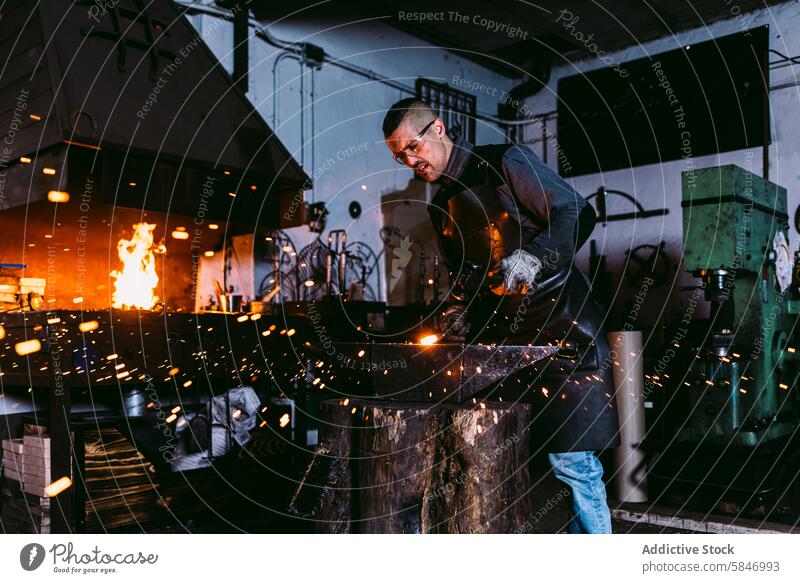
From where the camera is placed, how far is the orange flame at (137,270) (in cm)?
447

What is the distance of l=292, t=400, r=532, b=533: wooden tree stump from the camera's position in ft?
7.29

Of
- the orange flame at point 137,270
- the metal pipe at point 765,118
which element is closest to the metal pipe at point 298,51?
the orange flame at point 137,270

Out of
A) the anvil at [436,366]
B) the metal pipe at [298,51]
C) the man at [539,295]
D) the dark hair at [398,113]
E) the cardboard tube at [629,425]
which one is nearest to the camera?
the anvil at [436,366]

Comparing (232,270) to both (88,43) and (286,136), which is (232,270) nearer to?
(286,136)

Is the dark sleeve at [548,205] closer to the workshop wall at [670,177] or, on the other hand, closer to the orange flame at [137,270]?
the orange flame at [137,270]

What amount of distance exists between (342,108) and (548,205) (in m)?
4.25

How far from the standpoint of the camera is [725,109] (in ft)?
22.6

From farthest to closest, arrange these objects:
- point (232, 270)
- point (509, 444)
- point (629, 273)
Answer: point (629, 273), point (232, 270), point (509, 444)

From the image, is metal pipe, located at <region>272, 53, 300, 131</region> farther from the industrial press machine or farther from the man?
the industrial press machine

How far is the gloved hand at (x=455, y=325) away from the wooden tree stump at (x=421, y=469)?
0.37m

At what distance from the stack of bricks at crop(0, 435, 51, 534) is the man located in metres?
2.09

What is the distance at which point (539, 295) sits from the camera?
2.63 meters
